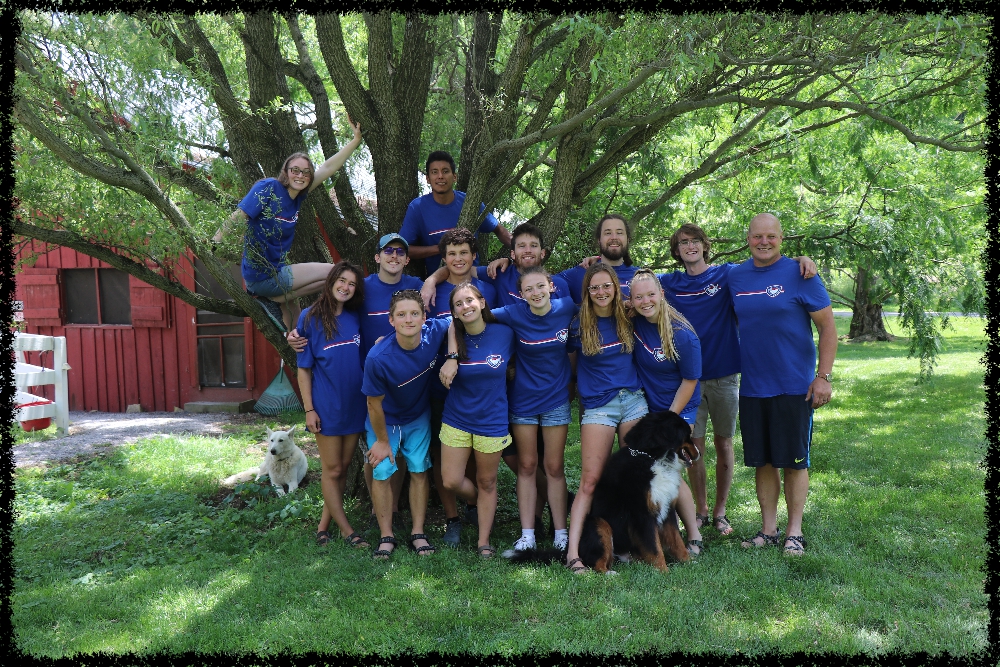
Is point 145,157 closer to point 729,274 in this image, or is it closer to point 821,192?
point 729,274

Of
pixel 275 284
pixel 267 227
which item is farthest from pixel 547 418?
pixel 267 227

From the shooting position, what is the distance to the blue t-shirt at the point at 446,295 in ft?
15.9

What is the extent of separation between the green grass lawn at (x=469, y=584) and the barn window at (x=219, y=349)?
184 inches

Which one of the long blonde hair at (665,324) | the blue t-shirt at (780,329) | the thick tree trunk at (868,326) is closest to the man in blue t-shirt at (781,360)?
the blue t-shirt at (780,329)

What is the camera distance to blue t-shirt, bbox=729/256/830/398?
4395 millimetres

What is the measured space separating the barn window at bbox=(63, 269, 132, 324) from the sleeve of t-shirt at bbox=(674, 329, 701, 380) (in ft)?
33.9

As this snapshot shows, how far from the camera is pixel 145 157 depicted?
4516 millimetres

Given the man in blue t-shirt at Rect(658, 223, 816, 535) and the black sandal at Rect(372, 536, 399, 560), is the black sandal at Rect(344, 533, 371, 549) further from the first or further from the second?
the man in blue t-shirt at Rect(658, 223, 816, 535)

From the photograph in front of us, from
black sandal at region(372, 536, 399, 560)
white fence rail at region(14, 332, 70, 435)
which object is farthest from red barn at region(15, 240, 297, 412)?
black sandal at region(372, 536, 399, 560)

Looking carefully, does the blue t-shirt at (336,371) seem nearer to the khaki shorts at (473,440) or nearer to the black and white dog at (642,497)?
the khaki shorts at (473,440)

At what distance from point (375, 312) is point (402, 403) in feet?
2.28

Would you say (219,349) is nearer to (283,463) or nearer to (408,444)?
(283,463)

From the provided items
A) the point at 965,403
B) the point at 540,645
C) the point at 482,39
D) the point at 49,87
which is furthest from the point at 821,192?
the point at 49,87

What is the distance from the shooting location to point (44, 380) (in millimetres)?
8711
